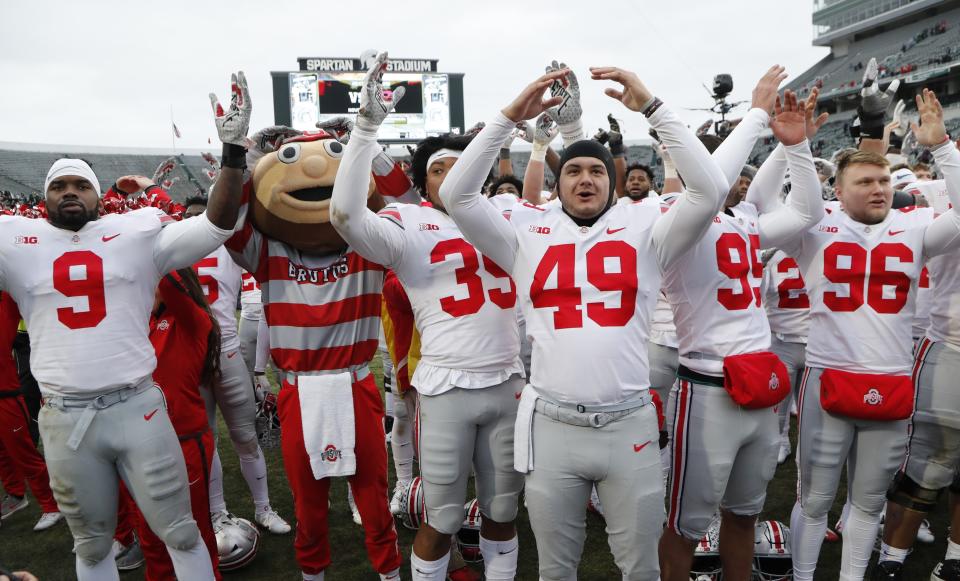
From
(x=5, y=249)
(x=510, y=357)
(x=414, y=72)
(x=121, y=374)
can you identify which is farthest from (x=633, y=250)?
(x=414, y=72)

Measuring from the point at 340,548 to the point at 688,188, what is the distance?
10.0ft

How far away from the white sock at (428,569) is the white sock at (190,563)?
968 millimetres

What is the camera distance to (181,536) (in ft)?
9.75

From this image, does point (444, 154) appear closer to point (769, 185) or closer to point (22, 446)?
point (769, 185)

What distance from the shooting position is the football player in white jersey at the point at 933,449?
3.43 m

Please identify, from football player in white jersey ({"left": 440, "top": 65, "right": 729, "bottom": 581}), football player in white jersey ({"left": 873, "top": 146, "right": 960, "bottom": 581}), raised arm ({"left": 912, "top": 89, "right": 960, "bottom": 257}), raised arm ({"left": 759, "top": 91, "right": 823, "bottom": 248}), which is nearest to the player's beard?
football player in white jersey ({"left": 440, "top": 65, "right": 729, "bottom": 581})

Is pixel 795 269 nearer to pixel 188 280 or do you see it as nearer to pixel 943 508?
pixel 943 508

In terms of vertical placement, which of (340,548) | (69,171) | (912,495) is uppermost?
(69,171)

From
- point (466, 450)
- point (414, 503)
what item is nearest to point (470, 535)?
point (414, 503)

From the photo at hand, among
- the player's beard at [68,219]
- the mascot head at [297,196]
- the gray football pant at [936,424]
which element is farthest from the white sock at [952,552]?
the player's beard at [68,219]

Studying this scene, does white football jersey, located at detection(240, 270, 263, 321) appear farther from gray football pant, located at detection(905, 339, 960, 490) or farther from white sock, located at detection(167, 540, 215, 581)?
gray football pant, located at detection(905, 339, 960, 490)

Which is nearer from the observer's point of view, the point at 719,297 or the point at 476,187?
the point at 476,187

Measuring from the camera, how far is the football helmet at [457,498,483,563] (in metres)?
3.78

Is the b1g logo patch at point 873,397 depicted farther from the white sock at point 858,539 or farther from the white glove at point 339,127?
the white glove at point 339,127
